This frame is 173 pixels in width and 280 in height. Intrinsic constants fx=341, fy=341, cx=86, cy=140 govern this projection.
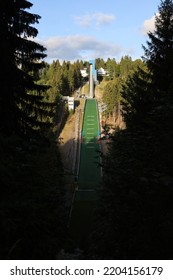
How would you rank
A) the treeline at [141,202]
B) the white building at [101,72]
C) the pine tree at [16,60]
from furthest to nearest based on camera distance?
1. the white building at [101,72]
2. the pine tree at [16,60]
3. the treeline at [141,202]

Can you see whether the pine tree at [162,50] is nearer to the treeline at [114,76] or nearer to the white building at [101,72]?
the treeline at [114,76]

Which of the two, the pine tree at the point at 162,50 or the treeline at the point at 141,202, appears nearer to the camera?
the treeline at the point at 141,202

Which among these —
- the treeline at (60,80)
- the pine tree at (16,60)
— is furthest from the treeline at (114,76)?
the pine tree at (16,60)

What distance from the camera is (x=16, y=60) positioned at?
1338 centimetres

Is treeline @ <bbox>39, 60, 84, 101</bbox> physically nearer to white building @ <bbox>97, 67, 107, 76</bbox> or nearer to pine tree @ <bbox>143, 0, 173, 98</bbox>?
white building @ <bbox>97, 67, 107, 76</bbox>

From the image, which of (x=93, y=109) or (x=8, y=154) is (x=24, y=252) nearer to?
(x=8, y=154)

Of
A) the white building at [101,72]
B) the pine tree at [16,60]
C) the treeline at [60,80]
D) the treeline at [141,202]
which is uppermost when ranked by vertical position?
the white building at [101,72]

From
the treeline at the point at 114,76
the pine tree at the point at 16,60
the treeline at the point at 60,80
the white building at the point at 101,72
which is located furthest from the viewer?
the white building at the point at 101,72

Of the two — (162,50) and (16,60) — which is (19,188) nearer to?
(16,60)

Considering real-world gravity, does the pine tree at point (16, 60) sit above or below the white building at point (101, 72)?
below

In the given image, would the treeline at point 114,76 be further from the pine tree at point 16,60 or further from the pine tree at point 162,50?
the pine tree at point 16,60

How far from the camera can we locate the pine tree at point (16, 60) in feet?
40.5

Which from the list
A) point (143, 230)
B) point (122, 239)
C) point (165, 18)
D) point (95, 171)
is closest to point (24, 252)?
point (122, 239)

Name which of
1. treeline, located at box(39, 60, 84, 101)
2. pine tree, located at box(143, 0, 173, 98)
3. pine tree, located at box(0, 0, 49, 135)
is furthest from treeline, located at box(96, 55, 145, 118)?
pine tree, located at box(0, 0, 49, 135)
